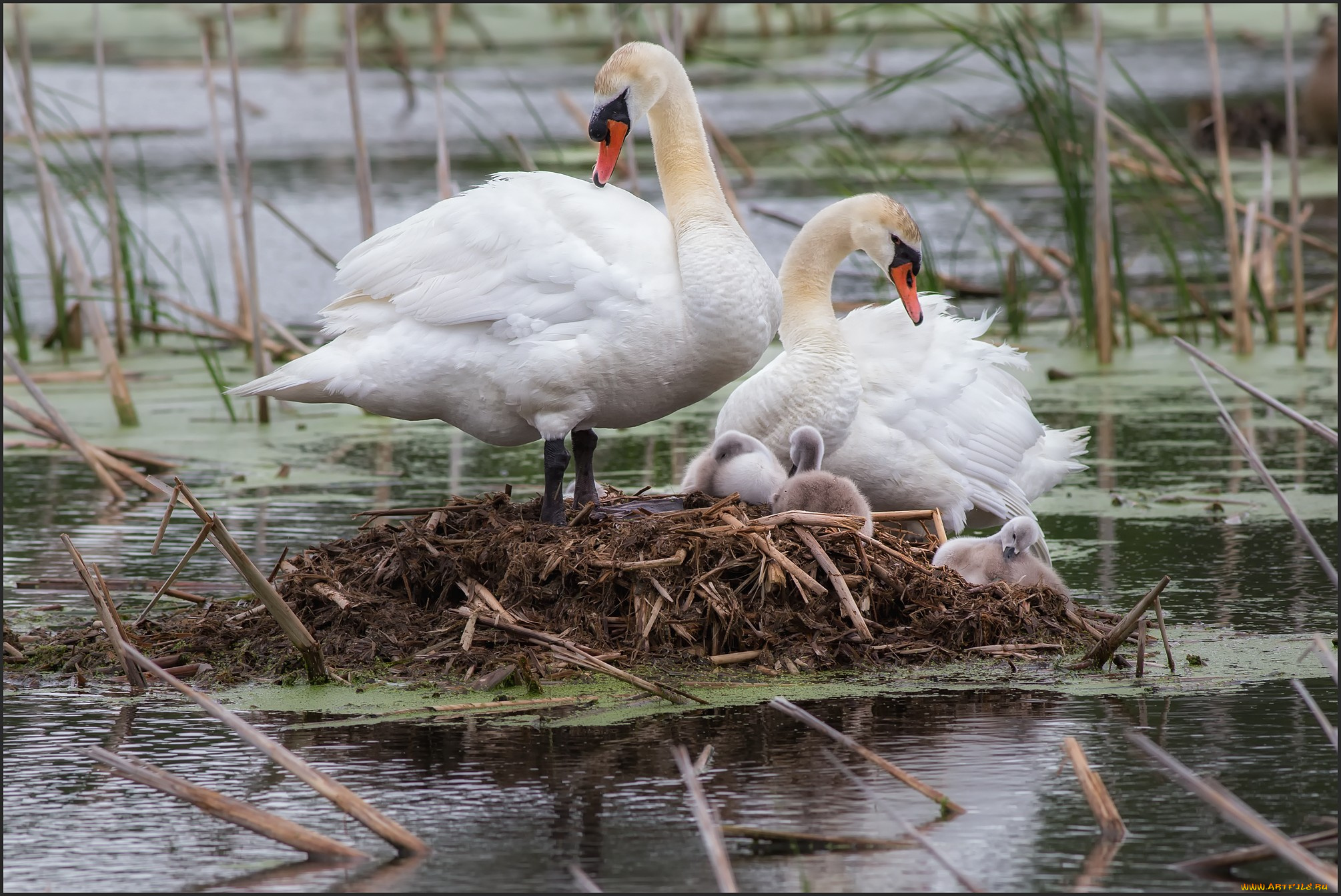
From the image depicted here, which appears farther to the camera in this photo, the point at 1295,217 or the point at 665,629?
the point at 1295,217

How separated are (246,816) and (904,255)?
3.80 meters

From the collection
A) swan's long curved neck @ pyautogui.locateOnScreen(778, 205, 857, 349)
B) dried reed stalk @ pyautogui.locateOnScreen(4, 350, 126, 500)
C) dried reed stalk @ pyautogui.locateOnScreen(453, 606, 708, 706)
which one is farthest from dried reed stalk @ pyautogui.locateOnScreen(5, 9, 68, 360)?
dried reed stalk @ pyautogui.locateOnScreen(453, 606, 708, 706)

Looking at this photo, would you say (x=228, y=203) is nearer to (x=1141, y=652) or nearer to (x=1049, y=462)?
(x=1049, y=462)

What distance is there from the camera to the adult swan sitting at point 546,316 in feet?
16.5

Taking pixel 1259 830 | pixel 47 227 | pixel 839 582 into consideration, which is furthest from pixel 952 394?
pixel 47 227

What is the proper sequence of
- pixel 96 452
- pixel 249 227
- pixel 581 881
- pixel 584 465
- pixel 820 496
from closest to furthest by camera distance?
pixel 581 881, pixel 820 496, pixel 584 465, pixel 96 452, pixel 249 227

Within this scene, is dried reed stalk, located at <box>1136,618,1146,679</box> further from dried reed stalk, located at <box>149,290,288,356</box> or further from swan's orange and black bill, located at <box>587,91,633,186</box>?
dried reed stalk, located at <box>149,290,288,356</box>

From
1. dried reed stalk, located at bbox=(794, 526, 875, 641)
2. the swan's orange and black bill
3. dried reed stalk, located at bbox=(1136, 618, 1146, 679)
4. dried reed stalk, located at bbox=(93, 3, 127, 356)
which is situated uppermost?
dried reed stalk, located at bbox=(93, 3, 127, 356)

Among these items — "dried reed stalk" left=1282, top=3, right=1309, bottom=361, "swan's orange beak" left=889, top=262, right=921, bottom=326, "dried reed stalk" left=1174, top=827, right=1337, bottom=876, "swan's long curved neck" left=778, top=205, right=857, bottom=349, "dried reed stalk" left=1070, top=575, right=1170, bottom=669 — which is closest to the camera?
"dried reed stalk" left=1174, top=827, right=1337, bottom=876

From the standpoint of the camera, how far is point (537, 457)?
8453mm

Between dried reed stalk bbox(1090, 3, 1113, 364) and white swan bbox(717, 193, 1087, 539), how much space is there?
9.39ft

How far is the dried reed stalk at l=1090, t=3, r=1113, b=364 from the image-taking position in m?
9.29

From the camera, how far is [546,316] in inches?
199

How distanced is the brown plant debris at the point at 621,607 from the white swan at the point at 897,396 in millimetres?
914
